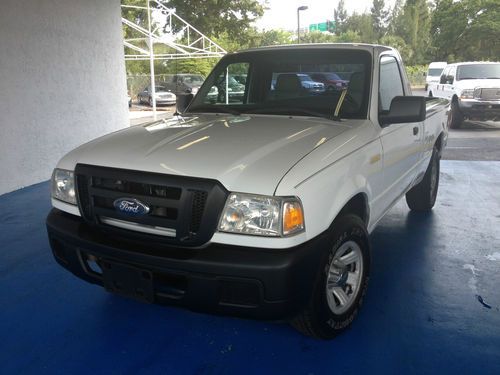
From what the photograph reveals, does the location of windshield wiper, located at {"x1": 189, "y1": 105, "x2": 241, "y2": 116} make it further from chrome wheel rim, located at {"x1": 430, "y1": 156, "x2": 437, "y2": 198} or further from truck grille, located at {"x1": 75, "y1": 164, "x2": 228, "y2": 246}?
chrome wheel rim, located at {"x1": 430, "y1": 156, "x2": 437, "y2": 198}

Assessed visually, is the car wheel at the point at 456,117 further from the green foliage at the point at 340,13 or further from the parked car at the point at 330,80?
the green foliage at the point at 340,13

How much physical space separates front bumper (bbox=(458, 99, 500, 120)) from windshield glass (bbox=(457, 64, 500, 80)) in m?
1.20

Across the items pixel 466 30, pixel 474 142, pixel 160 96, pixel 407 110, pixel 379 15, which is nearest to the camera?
pixel 407 110

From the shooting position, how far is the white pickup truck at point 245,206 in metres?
2.18

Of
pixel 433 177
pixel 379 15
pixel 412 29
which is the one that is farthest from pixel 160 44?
pixel 379 15

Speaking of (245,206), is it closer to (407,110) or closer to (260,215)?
(260,215)

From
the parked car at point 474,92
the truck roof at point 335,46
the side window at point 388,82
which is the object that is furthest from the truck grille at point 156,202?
the parked car at point 474,92

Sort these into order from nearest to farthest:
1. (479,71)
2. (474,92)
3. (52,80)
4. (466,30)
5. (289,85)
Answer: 1. (289,85)
2. (52,80)
3. (474,92)
4. (479,71)
5. (466,30)

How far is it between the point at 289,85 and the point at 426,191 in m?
2.37

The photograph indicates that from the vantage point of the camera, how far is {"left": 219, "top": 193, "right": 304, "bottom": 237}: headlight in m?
2.17

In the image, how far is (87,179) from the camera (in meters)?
2.53

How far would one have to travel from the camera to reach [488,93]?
41.1 feet

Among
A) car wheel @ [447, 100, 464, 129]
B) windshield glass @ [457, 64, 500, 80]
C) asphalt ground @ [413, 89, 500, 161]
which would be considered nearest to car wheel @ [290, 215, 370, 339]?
asphalt ground @ [413, 89, 500, 161]

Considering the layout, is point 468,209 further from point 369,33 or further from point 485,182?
point 369,33
